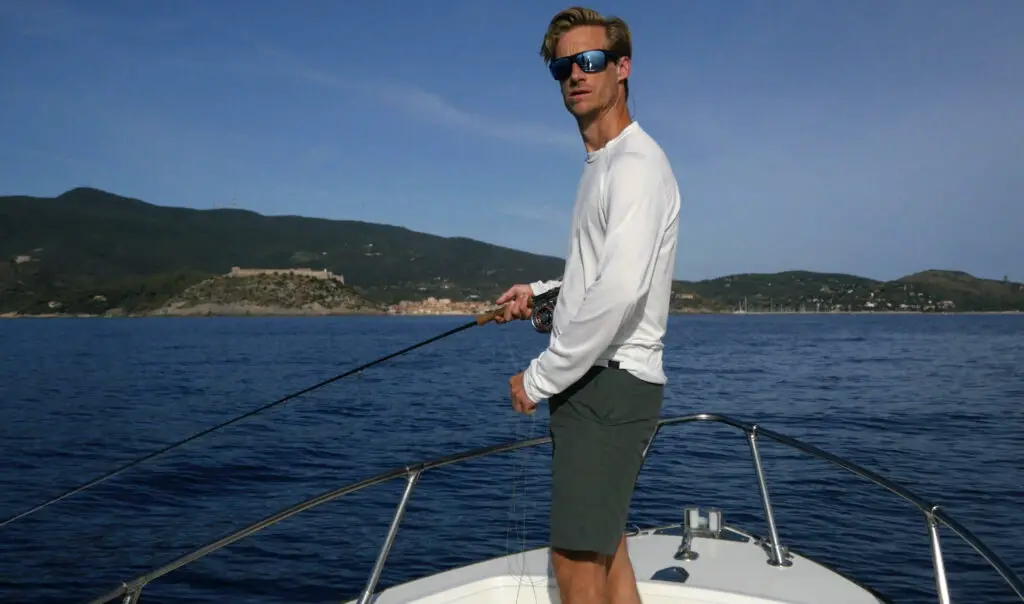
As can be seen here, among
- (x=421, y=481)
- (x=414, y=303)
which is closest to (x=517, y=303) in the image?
(x=421, y=481)

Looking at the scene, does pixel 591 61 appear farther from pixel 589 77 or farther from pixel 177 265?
pixel 177 265

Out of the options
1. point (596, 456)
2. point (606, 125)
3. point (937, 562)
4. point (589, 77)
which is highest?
point (589, 77)

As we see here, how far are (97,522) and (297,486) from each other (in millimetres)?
2889

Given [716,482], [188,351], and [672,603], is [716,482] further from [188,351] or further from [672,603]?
[188,351]

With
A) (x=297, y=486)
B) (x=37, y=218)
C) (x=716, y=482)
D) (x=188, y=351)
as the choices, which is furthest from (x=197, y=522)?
(x=37, y=218)

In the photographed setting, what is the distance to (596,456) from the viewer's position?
214cm

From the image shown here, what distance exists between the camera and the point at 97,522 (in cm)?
1044

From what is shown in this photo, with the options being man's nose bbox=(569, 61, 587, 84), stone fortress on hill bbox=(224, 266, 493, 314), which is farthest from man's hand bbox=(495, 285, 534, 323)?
stone fortress on hill bbox=(224, 266, 493, 314)

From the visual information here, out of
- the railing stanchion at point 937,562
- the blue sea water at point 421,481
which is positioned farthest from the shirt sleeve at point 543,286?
the blue sea water at point 421,481

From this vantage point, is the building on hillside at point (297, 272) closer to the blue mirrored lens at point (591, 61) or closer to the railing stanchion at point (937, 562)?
the blue mirrored lens at point (591, 61)

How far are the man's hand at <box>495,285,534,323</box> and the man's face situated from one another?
63 cm

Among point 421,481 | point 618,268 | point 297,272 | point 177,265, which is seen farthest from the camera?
point 177,265

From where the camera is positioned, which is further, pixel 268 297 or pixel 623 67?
pixel 268 297

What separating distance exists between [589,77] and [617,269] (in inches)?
22.5
